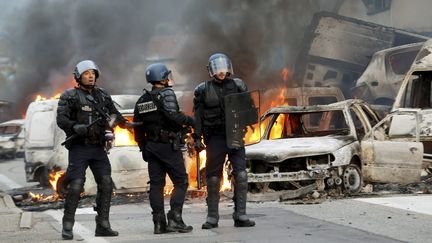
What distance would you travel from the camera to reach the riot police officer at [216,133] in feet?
28.1

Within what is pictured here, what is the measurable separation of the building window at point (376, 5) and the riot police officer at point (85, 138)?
2521cm

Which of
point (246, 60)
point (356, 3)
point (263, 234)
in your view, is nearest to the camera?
point (263, 234)

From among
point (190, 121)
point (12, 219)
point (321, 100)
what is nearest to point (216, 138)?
point (190, 121)

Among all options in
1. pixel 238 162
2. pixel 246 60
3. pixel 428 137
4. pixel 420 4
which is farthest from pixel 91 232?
pixel 420 4

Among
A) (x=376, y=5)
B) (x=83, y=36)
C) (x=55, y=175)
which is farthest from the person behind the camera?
(x=376, y=5)

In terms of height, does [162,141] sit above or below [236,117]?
below

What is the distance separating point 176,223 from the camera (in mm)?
8305

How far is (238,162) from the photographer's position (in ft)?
28.4

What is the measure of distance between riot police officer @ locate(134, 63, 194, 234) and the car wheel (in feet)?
11.7

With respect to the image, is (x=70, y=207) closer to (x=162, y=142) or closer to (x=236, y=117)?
(x=162, y=142)

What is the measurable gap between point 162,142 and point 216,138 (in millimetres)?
649

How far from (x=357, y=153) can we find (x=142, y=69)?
1446 centimetres

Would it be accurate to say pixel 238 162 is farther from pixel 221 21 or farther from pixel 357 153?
pixel 221 21

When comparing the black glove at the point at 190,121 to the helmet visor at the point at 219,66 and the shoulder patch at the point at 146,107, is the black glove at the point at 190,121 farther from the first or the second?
the helmet visor at the point at 219,66
